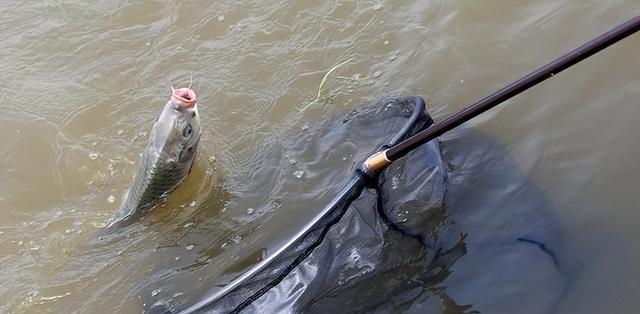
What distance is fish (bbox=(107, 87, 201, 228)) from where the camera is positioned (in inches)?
150

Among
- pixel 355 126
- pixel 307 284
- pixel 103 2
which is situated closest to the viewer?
pixel 307 284

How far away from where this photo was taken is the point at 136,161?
4.68 meters

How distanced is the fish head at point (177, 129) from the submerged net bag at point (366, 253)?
108 centimetres

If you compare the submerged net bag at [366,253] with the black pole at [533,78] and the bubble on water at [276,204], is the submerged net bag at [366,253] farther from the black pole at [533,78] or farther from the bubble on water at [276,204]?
the bubble on water at [276,204]

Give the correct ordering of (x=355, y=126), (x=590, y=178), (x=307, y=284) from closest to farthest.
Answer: (x=307, y=284), (x=590, y=178), (x=355, y=126)

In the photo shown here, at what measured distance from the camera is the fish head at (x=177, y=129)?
3.76 m

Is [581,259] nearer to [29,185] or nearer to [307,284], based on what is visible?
[307,284]

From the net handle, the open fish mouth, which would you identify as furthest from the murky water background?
the net handle

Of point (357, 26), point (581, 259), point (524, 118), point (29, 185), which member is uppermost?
point (29, 185)

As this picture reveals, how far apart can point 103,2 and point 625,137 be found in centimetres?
423

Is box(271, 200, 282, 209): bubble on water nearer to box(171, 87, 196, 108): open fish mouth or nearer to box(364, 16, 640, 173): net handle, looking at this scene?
box(171, 87, 196, 108): open fish mouth

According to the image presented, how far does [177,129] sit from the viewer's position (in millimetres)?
3826

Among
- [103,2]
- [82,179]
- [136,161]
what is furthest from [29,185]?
[103,2]

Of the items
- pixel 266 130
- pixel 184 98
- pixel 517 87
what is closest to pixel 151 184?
pixel 184 98
